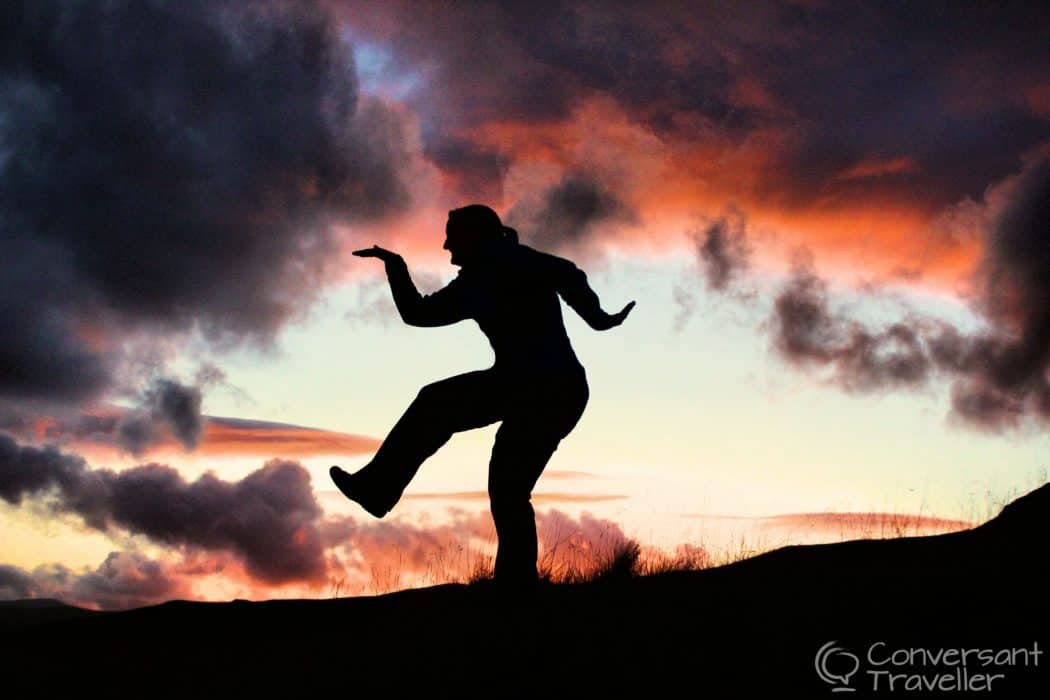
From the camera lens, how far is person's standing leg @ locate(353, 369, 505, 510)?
21.1 ft

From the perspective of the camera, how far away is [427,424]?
645cm

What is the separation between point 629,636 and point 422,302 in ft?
7.19

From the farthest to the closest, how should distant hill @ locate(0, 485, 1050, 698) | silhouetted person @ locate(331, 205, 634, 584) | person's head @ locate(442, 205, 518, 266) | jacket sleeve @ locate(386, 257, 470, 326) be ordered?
1. person's head @ locate(442, 205, 518, 266)
2. silhouetted person @ locate(331, 205, 634, 584)
3. jacket sleeve @ locate(386, 257, 470, 326)
4. distant hill @ locate(0, 485, 1050, 698)

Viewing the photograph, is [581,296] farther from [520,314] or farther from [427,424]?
[427,424]

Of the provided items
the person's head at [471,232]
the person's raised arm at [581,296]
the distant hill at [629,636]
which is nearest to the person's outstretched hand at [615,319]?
the person's raised arm at [581,296]

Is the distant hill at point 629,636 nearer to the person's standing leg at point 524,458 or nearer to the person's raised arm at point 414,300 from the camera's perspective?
the person's standing leg at point 524,458

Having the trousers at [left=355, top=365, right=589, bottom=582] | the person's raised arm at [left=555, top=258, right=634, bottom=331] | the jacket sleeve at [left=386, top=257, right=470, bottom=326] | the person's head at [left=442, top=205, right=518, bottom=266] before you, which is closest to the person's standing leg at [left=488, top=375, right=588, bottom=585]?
the trousers at [left=355, top=365, right=589, bottom=582]

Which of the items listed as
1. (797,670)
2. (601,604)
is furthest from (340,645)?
(797,670)

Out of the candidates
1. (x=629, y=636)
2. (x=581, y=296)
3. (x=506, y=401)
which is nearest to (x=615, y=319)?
(x=581, y=296)

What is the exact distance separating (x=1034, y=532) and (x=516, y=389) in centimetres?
478

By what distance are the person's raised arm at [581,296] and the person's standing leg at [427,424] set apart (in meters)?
0.73

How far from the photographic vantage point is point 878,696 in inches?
174

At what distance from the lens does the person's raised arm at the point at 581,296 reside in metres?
6.72

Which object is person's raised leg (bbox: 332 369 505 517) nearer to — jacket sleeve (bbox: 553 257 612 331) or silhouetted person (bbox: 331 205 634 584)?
silhouetted person (bbox: 331 205 634 584)
